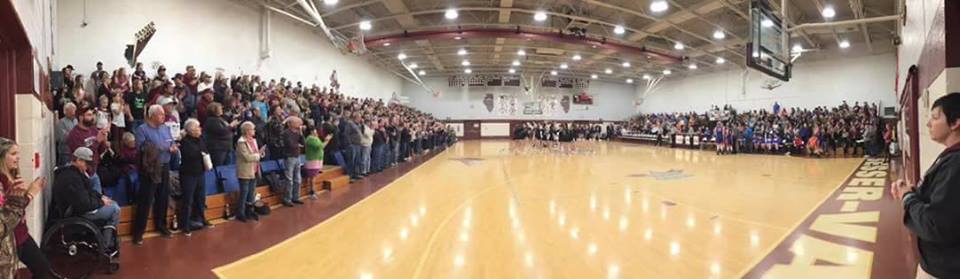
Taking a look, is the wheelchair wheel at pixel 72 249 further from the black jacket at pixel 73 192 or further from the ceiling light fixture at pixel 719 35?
the ceiling light fixture at pixel 719 35

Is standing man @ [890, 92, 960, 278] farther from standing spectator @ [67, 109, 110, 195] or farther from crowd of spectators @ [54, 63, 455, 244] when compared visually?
standing spectator @ [67, 109, 110, 195]

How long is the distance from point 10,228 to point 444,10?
12.2 meters

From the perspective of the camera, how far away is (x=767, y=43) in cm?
970

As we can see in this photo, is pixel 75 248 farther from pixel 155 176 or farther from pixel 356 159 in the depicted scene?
pixel 356 159

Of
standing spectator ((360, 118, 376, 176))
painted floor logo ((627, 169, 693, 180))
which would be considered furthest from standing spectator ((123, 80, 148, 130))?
painted floor logo ((627, 169, 693, 180))

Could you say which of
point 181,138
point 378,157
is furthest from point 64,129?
point 378,157

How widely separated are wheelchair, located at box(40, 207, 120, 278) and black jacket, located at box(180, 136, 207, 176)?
4.68 feet

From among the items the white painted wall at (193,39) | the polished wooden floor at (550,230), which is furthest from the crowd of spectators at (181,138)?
the polished wooden floor at (550,230)

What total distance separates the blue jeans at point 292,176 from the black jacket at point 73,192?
3065mm

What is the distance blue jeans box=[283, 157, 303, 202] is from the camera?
22.9ft

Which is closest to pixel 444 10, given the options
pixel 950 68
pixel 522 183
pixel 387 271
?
pixel 522 183

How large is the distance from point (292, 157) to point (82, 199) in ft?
10.2

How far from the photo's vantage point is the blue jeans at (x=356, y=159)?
10.1m

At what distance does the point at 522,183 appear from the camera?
941cm
